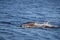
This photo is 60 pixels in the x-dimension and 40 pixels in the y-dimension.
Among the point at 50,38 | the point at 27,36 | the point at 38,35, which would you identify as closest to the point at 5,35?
the point at 27,36

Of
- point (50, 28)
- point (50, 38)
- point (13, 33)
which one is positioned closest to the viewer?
point (50, 38)

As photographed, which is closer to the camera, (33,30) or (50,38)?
(50,38)

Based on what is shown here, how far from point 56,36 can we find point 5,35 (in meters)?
3.96

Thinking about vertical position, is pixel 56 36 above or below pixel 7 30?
below

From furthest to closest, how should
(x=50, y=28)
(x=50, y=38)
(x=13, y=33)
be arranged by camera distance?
1. (x=50, y=28)
2. (x=13, y=33)
3. (x=50, y=38)

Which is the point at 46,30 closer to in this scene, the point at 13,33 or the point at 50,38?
the point at 50,38

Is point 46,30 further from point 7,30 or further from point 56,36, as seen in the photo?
point 7,30

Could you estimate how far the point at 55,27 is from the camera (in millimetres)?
15906

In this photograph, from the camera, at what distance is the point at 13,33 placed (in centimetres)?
1445

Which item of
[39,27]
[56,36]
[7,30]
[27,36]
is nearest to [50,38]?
[56,36]

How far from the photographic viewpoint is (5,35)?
1402cm

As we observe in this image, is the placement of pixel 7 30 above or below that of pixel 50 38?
above

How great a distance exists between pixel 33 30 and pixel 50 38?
7.36 feet

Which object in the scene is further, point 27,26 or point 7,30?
point 27,26
